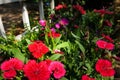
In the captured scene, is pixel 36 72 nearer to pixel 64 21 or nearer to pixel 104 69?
pixel 104 69

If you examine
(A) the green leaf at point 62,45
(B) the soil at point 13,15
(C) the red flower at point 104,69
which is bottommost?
(B) the soil at point 13,15

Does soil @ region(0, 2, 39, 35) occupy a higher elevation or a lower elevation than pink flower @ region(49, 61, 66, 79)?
lower

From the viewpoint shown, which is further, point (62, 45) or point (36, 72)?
point (62, 45)

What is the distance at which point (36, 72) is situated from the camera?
178 centimetres

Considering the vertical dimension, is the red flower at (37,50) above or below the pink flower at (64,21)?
below

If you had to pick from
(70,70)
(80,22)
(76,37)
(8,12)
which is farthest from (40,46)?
(8,12)

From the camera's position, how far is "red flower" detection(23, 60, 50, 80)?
5.76ft

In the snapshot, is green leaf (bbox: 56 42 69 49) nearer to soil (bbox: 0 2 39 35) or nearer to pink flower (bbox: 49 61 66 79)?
pink flower (bbox: 49 61 66 79)

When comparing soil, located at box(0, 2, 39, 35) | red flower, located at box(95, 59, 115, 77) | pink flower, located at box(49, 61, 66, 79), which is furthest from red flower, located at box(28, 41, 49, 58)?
soil, located at box(0, 2, 39, 35)

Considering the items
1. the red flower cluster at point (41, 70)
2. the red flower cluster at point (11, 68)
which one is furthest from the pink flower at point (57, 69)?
the red flower cluster at point (11, 68)

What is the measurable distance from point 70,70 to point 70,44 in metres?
0.54

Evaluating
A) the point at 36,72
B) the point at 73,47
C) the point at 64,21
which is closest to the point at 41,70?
the point at 36,72

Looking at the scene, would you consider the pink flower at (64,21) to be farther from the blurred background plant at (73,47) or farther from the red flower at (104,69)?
the red flower at (104,69)

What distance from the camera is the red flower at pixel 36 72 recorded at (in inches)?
69.1
